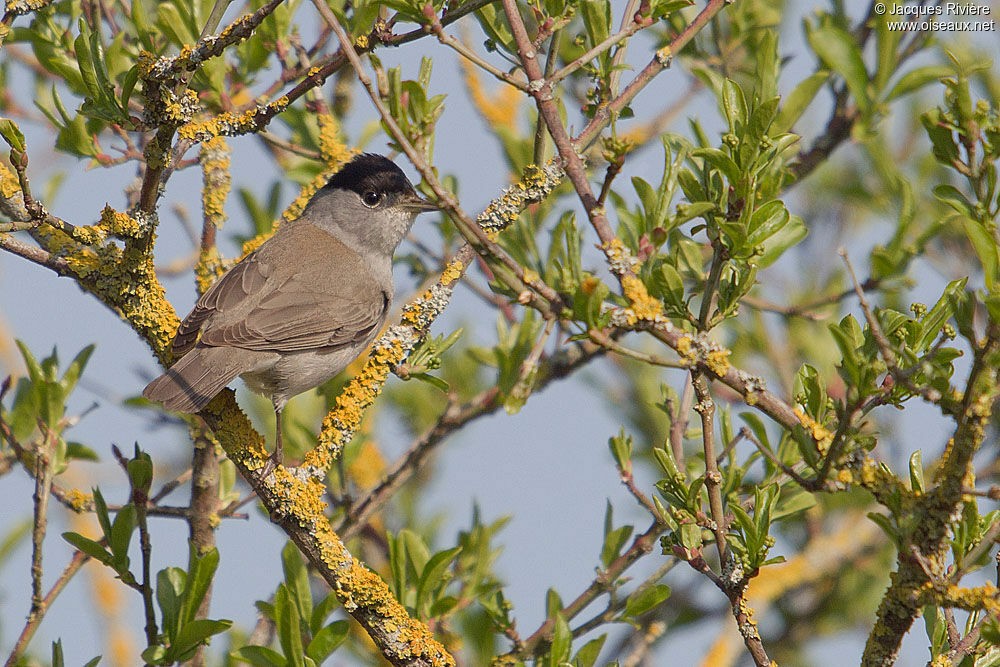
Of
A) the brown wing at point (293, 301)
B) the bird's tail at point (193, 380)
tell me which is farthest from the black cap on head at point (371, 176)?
the bird's tail at point (193, 380)

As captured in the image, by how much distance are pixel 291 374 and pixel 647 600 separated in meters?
2.08

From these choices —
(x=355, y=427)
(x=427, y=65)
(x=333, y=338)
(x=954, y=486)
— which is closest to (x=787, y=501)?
(x=954, y=486)

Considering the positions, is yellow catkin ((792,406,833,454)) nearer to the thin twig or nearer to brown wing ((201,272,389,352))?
the thin twig

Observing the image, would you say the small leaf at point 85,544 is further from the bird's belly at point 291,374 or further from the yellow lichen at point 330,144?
the yellow lichen at point 330,144

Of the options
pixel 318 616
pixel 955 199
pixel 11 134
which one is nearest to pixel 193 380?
pixel 318 616

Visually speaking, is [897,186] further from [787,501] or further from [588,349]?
[787,501]

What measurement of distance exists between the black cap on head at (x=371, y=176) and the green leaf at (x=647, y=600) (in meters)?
2.84

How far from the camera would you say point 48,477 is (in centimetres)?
343

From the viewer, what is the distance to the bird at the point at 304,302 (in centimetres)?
399

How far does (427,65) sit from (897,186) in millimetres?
2779

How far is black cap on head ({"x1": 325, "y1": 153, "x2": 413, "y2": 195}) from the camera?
5.20 m

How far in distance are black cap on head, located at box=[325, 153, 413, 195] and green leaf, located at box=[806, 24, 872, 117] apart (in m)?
2.63

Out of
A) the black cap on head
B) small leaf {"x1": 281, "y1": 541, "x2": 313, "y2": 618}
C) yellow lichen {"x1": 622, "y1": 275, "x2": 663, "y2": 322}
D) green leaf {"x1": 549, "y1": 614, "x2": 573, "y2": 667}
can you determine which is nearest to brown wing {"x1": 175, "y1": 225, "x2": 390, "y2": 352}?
the black cap on head

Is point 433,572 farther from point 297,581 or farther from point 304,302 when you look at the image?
point 304,302
